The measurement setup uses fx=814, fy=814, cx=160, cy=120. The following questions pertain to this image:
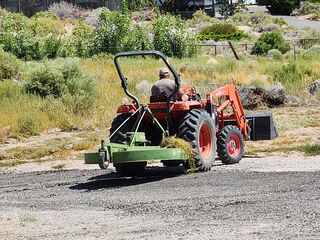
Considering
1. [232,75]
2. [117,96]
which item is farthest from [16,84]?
[232,75]

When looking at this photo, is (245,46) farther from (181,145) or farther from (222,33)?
(181,145)

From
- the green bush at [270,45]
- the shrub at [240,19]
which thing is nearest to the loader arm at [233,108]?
the green bush at [270,45]

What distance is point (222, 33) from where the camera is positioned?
69312 millimetres

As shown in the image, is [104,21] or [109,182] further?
[104,21]

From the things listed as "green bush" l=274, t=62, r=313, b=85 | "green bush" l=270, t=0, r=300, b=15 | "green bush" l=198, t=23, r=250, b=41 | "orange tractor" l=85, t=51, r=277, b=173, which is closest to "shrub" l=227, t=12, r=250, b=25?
"green bush" l=270, t=0, r=300, b=15

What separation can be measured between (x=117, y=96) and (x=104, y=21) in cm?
1829

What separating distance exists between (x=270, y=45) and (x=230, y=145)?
126 ft

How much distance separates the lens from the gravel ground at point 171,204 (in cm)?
963

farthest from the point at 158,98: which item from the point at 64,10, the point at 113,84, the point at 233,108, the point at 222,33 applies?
the point at 64,10

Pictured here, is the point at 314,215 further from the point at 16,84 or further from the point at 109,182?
the point at 16,84

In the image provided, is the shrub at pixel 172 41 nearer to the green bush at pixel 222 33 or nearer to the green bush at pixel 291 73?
the green bush at pixel 291 73

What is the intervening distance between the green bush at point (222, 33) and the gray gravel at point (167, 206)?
51.4 metres

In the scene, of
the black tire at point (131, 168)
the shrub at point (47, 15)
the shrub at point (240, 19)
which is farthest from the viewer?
the shrub at point (240, 19)

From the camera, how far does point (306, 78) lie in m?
33.8
